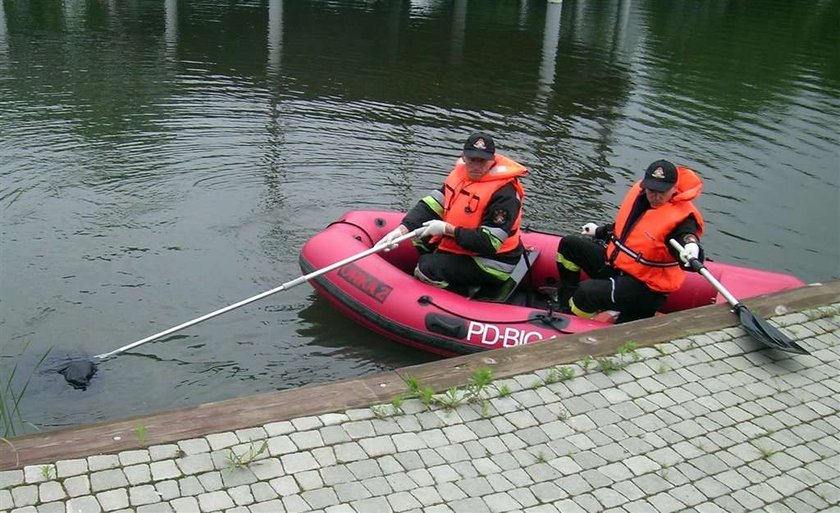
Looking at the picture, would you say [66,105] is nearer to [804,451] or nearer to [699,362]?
[699,362]

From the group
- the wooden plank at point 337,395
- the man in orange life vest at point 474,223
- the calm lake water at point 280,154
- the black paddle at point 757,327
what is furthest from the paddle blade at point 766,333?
the calm lake water at point 280,154

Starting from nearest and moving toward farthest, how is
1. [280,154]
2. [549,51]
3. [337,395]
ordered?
[337,395]
[280,154]
[549,51]

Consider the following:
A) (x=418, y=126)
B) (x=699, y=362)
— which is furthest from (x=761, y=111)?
(x=699, y=362)

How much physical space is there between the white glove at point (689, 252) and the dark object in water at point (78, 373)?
13.7 ft

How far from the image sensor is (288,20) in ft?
66.0

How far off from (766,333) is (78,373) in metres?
4.58

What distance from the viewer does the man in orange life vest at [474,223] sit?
632cm

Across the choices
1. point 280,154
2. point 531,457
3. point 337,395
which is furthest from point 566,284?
point 280,154

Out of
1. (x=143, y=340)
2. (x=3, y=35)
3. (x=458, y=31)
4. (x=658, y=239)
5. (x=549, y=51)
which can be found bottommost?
(x=143, y=340)

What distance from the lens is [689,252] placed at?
18.7ft

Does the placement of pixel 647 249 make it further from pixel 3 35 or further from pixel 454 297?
pixel 3 35

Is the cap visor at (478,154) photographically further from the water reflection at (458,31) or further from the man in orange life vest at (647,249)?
the water reflection at (458,31)

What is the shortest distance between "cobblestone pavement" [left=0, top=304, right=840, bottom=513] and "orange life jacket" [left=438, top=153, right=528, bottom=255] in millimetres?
1825

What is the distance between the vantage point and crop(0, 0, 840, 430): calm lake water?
258 inches
